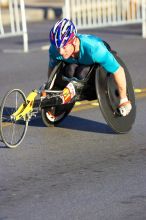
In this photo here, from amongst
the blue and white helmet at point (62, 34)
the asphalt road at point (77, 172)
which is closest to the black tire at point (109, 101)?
the asphalt road at point (77, 172)

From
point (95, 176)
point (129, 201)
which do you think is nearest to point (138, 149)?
point (95, 176)

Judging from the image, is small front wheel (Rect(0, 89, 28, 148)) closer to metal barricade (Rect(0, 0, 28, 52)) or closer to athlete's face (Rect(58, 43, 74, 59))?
athlete's face (Rect(58, 43, 74, 59))

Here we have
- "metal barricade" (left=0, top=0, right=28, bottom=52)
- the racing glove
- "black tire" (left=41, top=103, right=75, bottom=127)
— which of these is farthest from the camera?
"metal barricade" (left=0, top=0, right=28, bottom=52)

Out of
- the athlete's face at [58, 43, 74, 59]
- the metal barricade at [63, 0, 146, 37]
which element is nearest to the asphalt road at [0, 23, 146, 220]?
the athlete's face at [58, 43, 74, 59]

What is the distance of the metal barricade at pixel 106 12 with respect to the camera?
16641mm

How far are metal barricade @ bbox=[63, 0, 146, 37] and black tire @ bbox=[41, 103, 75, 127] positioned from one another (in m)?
7.36

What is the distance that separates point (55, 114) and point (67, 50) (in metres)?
1.00

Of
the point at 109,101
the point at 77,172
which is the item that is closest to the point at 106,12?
the point at 109,101

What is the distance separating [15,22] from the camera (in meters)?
18.6

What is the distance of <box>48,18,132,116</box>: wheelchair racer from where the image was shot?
26.7 feet

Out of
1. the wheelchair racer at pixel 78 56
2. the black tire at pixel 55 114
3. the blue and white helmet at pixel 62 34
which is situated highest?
the blue and white helmet at pixel 62 34

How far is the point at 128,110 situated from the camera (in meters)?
8.51

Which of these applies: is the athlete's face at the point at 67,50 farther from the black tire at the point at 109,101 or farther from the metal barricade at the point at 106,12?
the metal barricade at the point at 106,12

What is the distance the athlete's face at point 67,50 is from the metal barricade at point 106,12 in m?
8.02
